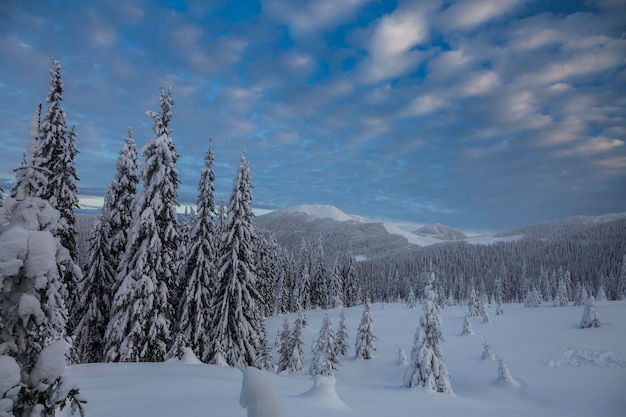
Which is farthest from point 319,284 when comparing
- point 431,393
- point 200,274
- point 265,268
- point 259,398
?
point 259,398

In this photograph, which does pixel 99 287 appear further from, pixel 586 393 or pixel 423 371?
pixel 586 393

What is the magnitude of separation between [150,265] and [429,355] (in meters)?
18.9

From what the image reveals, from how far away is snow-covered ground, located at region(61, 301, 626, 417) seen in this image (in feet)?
27.3

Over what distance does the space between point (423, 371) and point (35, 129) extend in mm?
25049

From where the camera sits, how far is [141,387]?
909 centimetres

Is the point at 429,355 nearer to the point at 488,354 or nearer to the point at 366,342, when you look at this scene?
the point at 488,354

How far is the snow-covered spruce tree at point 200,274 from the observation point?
23.2m

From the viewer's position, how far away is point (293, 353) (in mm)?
38875

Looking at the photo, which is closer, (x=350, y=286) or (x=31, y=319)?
(x=31, y=319)

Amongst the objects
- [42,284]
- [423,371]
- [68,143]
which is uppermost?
[68,143]

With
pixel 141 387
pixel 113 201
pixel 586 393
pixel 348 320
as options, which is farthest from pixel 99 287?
pixel 348 320

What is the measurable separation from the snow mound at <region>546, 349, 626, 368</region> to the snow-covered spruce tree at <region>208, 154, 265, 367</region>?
28795 millimetres

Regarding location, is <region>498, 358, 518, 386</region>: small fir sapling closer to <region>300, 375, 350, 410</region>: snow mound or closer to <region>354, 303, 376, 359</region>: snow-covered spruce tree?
<region>354, 303, 376, 359</region>: snow-covered spruce tree

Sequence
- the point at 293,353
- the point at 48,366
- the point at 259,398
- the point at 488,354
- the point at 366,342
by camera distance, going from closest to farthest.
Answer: the point at 259,398 → the point at 48,366 → the point at 488,354 → the point at 293,353 → the point at 366,342
